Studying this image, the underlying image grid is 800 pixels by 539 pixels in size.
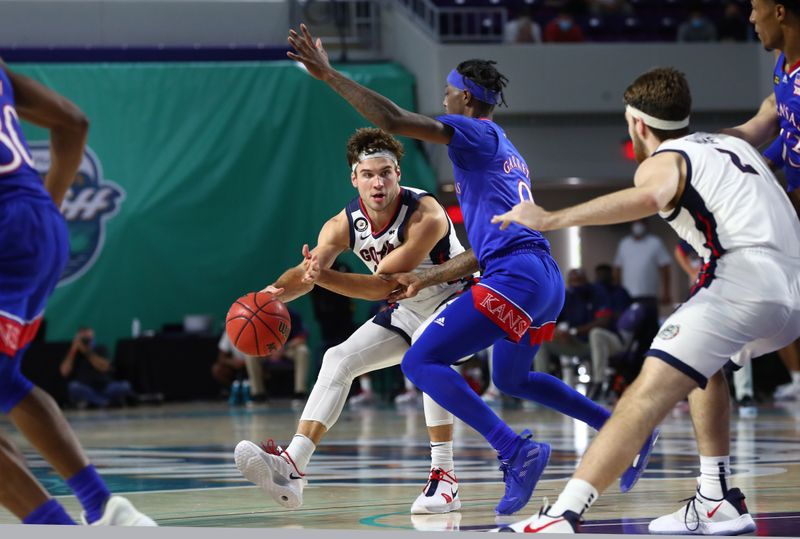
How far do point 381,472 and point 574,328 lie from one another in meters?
7.79

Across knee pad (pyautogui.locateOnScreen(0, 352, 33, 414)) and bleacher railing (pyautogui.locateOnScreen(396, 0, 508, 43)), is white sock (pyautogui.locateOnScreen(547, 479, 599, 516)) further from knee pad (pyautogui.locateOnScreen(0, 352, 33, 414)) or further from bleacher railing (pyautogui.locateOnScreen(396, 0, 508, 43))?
bleacher railing (pyautogui.locateOnScreen(396, 0, 508, 43))

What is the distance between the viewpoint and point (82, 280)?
56.6 feet

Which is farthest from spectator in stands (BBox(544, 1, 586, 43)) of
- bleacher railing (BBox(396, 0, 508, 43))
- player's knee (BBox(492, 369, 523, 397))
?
player's knee (BBox(492, 369, 523, 397))

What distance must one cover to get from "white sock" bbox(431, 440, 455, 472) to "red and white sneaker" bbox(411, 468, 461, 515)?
0.03m

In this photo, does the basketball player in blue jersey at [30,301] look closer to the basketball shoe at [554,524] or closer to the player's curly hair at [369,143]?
the basketball shoe at [554,524]

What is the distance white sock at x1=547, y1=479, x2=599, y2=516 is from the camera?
3.84 m

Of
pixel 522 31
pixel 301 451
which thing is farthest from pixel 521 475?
pixel 522 31

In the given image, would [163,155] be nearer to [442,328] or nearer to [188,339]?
[188,339]

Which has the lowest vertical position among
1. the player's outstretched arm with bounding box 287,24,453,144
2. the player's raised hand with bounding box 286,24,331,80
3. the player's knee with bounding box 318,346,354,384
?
the player's knee with bounding box 318,346,354,384

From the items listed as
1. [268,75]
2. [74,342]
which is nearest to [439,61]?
[268,75]

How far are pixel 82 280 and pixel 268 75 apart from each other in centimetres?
391

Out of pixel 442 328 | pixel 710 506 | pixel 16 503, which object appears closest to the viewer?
pixel 16 503

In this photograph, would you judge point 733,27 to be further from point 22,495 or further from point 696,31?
point 22,495

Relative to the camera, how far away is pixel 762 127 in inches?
209
